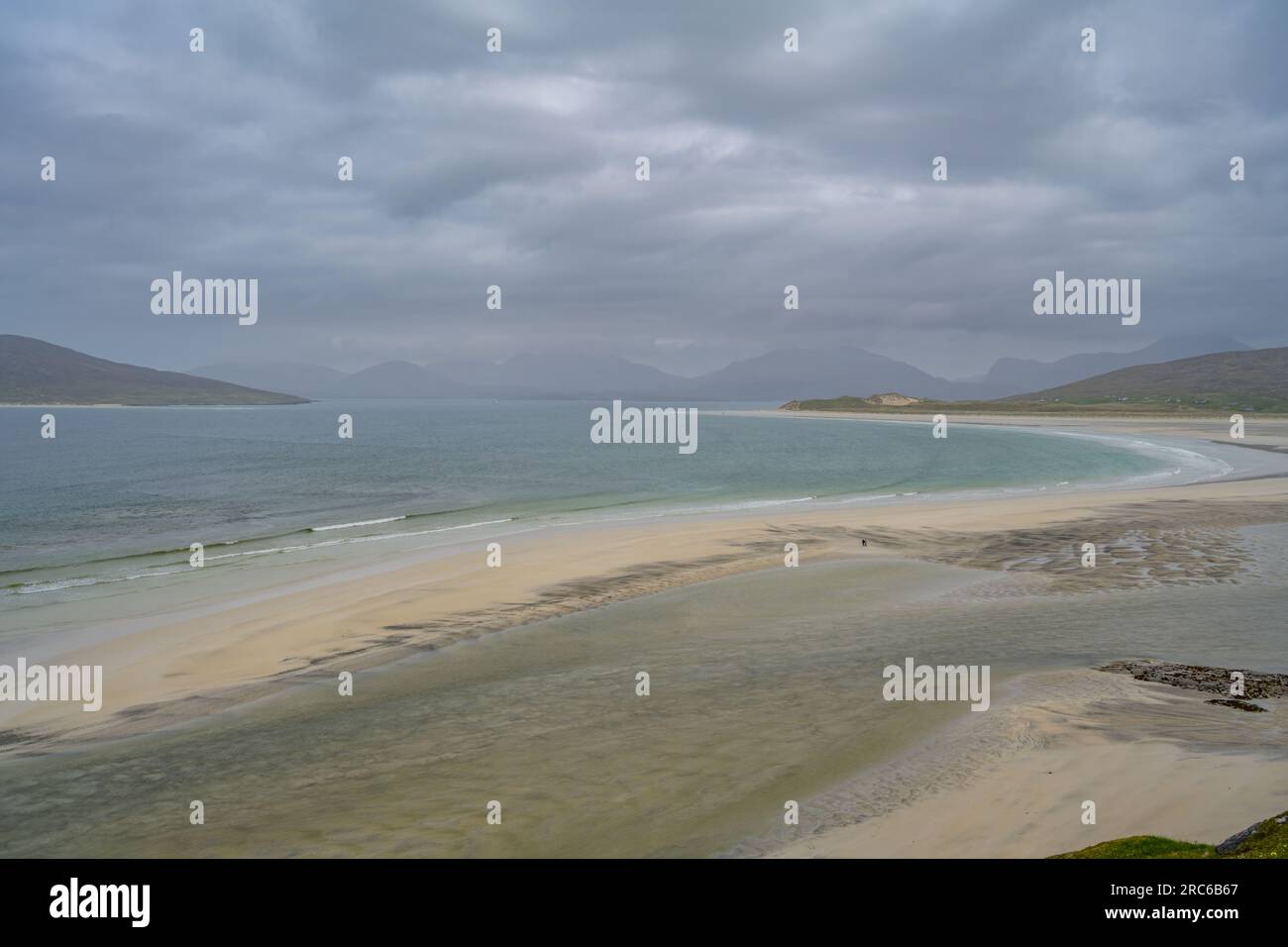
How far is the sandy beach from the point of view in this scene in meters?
8.03

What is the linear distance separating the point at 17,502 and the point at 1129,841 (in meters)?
Answer: 52.6

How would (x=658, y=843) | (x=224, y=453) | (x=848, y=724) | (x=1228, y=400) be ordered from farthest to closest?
(x=1228, y=400) < (x=224, y=453) < (x=848, y=724) < (x=658, y=843)

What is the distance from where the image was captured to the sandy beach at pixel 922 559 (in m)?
8.03

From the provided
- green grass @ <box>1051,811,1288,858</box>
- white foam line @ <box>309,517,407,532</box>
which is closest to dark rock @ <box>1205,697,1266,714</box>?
green grass @ <box>1051,811,1288,858</box>

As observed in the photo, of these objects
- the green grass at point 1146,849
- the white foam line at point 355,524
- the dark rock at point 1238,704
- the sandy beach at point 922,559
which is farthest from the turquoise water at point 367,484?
the dark rock at point 1238,704

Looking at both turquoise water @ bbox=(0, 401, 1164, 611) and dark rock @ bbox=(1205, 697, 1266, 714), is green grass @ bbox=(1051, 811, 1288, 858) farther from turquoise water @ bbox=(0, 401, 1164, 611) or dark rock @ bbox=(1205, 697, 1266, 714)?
turquoise water @ bbox=(0, 401, 1164, 611)

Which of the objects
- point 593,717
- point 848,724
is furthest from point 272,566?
point 848,724

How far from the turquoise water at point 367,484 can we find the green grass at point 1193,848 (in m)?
26.9

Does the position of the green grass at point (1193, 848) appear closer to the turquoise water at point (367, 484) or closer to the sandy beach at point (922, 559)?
the sandy beach at point (922, 559)

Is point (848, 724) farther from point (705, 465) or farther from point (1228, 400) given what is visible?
point (1228, 400)

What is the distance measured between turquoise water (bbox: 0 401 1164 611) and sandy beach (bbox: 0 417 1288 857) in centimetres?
815

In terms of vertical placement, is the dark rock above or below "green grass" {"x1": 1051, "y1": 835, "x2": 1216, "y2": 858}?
below

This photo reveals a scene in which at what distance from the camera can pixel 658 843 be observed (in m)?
8.19
